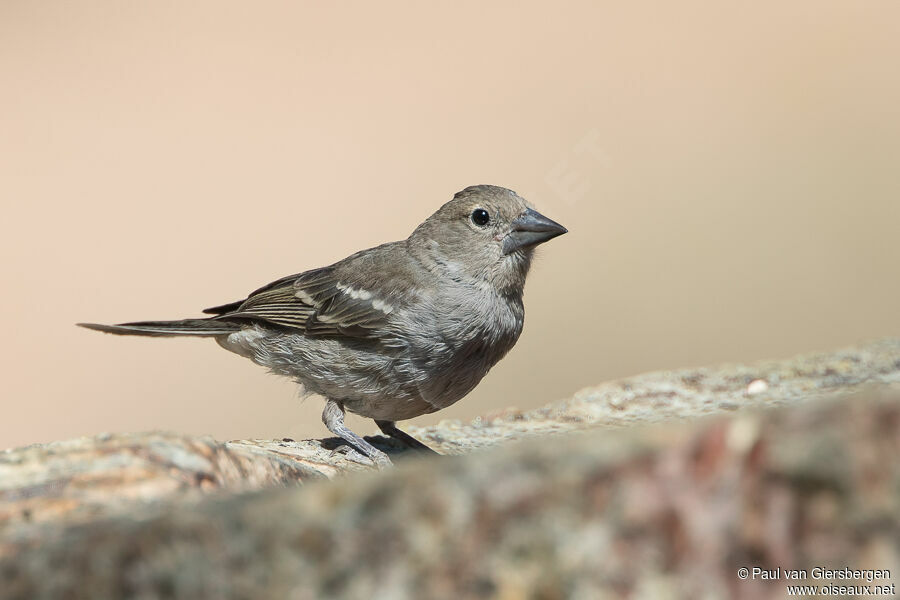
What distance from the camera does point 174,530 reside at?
1.78m

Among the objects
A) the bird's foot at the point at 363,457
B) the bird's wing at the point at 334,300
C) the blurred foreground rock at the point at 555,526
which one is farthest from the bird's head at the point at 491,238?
the blurred foreground rock at the point at 555,526

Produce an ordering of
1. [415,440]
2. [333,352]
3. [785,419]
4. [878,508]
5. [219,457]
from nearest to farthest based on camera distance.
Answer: [878,508], [785,419], [219,457], [415,440], [333,352]

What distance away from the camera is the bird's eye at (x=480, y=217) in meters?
5.28

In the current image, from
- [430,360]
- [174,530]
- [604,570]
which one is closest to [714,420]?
[604,570]

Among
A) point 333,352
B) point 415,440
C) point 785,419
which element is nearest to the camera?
point 785,419

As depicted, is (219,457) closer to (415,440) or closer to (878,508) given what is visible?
(878,508)

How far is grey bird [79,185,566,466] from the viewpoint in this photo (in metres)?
4.88

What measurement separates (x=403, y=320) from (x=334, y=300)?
627 millimetres

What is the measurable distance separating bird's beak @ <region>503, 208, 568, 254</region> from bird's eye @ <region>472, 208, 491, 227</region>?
0.51ft

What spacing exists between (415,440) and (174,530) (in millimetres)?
3047

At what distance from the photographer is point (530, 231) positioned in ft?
16.9

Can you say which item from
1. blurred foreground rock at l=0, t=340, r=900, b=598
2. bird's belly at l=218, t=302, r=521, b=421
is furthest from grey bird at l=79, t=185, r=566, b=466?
blurred foreground rock at l=0, t=340, r=900, b=598

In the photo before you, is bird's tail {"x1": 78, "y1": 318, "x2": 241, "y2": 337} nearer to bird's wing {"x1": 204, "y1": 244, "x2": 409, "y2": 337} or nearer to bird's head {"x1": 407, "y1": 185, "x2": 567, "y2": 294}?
bird's wing {"x1": 204, "y1": 244, "x2": 409, "y2": 337}

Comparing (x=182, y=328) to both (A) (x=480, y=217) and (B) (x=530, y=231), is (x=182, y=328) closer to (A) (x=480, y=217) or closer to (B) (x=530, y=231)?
(A) (x=480, y=217)
